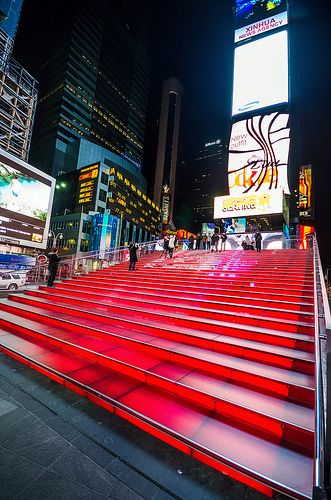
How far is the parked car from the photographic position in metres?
16.5

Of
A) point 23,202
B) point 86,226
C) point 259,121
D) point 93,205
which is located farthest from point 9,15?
point 86,226

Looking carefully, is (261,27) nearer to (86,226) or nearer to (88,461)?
(88,461)

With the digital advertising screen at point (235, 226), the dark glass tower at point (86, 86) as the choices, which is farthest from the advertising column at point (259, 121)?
the dark glass tower at point (86, 86)

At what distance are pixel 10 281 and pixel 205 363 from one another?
17.9 metres

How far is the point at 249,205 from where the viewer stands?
20844 mm

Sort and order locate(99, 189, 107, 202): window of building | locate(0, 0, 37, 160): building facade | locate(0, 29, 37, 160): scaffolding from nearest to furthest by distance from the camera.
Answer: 1. locate(0, 0, 37, 160): building facade
2. locate(0, 29, 37, 160): scaffolding
3. locate(99, 189, 107, 202): window of building

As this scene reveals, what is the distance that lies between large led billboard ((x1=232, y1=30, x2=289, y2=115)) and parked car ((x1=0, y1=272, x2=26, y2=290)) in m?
26.0

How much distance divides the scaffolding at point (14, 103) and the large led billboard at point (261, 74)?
24.4 m

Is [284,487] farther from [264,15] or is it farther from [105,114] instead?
[105,114]

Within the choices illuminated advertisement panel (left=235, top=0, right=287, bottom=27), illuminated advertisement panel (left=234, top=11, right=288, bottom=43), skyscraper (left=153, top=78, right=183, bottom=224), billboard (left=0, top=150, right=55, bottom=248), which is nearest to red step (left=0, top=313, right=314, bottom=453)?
billboard (left=0, top=150, right=55, bottom=248)

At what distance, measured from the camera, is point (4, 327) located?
657cm

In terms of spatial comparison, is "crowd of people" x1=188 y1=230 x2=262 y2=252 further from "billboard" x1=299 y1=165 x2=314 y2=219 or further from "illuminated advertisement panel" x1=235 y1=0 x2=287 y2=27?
"illuminated advertisement panel" x1=235 y1=0 x2=287 y2=27

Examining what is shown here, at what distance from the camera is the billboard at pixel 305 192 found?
106ft

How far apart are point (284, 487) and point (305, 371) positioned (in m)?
1.98
